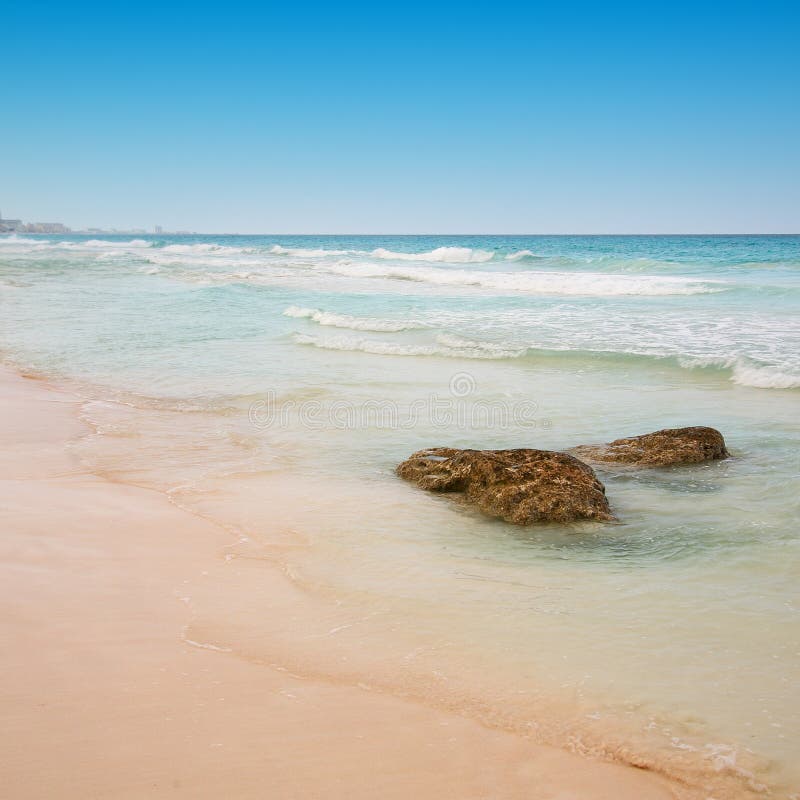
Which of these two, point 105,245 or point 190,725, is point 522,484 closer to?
point 190,725

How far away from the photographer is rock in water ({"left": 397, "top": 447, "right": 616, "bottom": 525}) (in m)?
5.50

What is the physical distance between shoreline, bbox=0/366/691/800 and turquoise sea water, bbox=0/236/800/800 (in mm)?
213

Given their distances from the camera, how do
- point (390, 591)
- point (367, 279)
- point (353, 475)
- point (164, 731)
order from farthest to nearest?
point (367, 279) < point (353, 475) < point (390, 591) < point (164, 731)

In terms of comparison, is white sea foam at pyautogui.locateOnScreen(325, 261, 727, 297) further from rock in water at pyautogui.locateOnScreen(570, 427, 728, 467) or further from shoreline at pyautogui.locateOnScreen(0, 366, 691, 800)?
shoreline at pyautogui.locateOnScreen(0, 366, 691, 800)

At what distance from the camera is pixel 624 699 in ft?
10.5

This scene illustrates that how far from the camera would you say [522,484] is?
5.74 m

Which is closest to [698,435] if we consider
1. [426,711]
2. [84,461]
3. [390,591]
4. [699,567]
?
[699,567]

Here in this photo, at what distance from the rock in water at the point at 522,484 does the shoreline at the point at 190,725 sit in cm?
212

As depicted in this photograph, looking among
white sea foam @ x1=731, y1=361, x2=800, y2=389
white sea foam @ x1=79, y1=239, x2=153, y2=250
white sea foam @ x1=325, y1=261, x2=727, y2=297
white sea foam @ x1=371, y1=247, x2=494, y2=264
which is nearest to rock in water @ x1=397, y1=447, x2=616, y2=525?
white sea foam @ x1=731, y1=361, x2=800, y2=389

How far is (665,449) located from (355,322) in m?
11.8

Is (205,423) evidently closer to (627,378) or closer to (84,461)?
(84,461)

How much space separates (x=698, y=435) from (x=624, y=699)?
4398 mm

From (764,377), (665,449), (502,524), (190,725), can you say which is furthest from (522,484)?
(764,377)

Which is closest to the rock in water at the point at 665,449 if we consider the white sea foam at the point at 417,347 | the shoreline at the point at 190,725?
the shoreline at the point at 190,725
